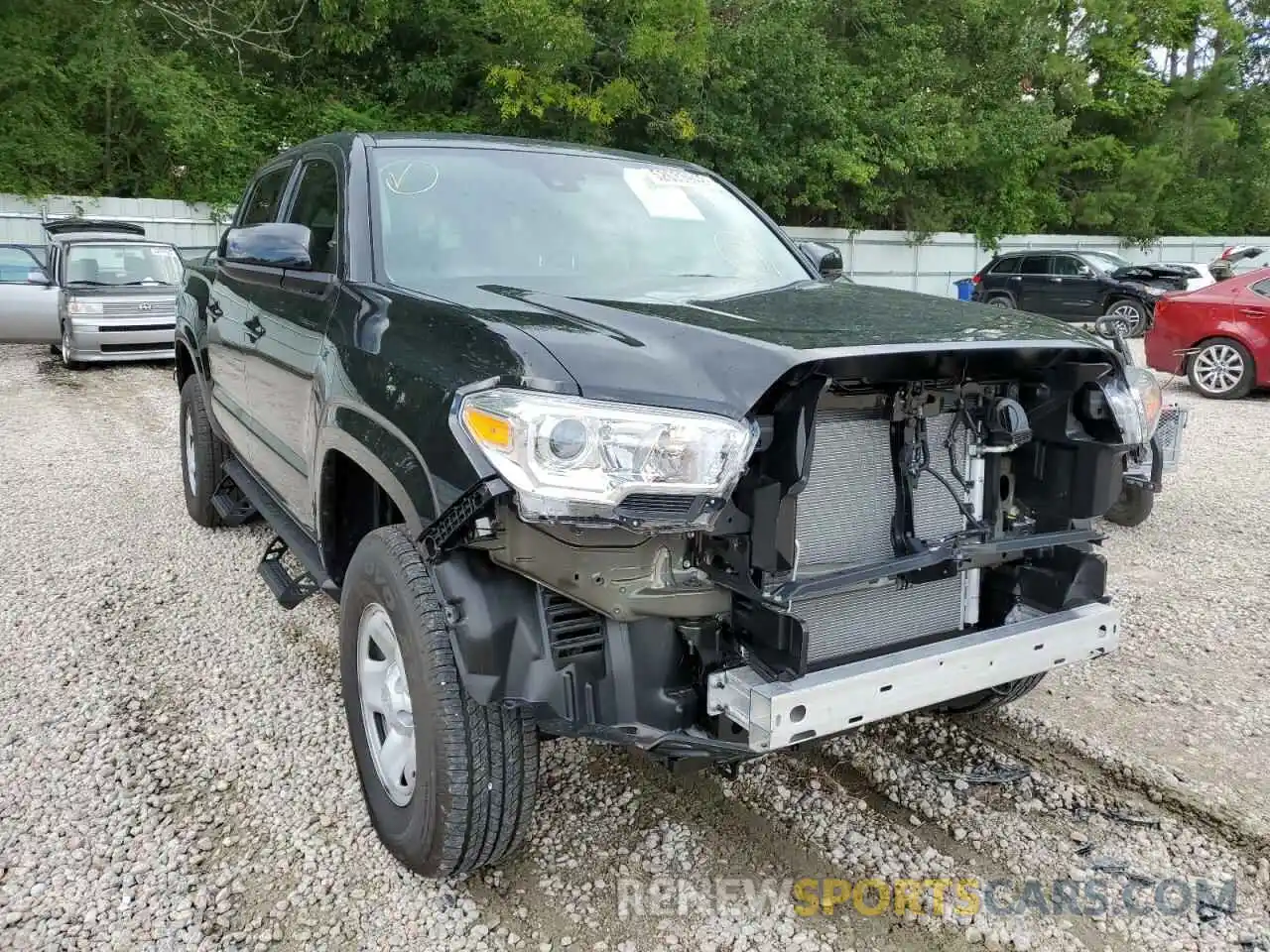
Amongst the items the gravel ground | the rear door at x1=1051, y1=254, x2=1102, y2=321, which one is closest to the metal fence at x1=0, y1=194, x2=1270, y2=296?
the rear door at x1=1051, y1=254, x2=1102, y2=321

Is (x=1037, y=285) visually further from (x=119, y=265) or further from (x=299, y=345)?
(x=299, y=345)

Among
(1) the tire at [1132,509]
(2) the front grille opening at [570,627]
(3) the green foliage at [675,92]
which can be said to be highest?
(3) the green foliage at [675,92]

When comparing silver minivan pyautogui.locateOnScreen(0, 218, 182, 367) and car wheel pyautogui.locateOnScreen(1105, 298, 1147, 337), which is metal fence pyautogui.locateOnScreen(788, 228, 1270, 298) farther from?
silver minivan pyautogui.locateOnScreen(0, 218, 182, 367)

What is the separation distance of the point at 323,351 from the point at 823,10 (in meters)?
24.7

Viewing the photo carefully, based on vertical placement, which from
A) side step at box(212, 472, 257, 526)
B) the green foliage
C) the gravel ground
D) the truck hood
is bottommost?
the gravel ground

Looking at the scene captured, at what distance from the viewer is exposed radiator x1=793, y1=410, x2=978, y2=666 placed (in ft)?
7.97

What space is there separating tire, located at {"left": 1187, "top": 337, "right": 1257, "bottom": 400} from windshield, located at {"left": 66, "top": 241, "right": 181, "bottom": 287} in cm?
1231

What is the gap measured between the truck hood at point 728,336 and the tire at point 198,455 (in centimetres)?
313

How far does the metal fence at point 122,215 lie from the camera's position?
1783 centimetres

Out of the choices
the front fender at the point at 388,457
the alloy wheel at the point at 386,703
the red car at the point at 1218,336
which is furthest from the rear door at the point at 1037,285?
the alloy wheel at the point at 386,703

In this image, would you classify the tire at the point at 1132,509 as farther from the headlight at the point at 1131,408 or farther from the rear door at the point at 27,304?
the rear door at the point at 27,304

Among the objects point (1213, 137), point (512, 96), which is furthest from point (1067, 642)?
point (1213, 137)

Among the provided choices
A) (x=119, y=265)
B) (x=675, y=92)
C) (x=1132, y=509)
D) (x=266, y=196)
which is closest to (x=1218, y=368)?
(x=1132, y=509)

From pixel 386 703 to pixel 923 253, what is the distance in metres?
26.2
